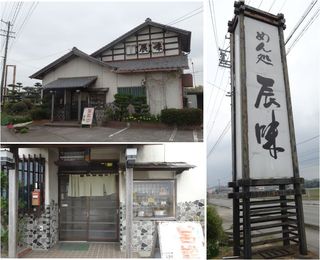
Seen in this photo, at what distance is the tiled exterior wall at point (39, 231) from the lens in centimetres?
652

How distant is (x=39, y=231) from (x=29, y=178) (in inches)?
41.5

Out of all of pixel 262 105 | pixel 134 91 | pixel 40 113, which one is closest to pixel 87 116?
pixel 40 113

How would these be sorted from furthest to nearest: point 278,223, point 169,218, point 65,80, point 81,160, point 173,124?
point 81,160 < point 169,218 < point 65,80 < point 278,223 < point 173,124

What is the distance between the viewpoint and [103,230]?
6.96 metres

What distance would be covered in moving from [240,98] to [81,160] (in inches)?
143

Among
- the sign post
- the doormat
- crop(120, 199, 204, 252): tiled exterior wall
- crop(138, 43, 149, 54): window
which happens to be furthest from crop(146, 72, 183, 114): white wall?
the doormat

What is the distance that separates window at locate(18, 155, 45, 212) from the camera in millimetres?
6113

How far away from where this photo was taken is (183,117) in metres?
4.22

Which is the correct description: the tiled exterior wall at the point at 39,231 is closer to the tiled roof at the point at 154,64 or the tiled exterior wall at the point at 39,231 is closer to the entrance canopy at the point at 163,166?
the entrance canopy at the point at 163,166

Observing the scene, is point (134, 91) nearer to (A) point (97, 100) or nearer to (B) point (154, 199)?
(A) point (97, 100)

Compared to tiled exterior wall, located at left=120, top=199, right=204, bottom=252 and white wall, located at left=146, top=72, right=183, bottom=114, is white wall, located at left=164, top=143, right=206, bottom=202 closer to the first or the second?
tiled exterior wall, located at left=120, top=199, right=204, bottom=252

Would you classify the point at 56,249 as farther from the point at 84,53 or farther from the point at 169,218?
the point at 84,53

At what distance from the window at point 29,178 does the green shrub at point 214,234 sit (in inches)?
123

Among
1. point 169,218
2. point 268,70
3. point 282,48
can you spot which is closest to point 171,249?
point 169,218
